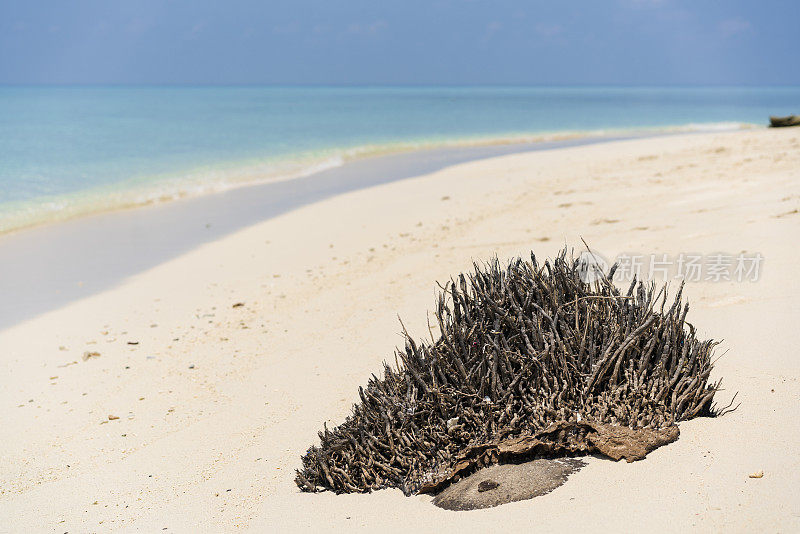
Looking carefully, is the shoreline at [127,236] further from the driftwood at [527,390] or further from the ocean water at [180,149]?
the driftwood at [527,390]

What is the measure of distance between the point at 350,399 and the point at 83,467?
1670mm

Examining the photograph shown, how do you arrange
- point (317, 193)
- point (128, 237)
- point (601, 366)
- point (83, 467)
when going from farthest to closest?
1. point (317, 193)
2. point (128, 237)
3. point (83, 467)
4. point (601, 366)

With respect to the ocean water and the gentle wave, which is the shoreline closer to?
the gentle wave

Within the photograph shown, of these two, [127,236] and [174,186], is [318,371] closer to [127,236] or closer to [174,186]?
[127,236]

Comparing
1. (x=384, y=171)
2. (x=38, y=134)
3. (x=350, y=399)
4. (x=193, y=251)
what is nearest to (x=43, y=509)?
(x=350, y=399)

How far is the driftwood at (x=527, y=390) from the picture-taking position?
9.65ft

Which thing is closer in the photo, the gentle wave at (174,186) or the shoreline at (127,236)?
the shoreline at (127,236)

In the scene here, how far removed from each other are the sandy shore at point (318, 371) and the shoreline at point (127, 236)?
440mm

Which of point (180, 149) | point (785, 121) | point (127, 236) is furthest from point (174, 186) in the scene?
point (785, 121)

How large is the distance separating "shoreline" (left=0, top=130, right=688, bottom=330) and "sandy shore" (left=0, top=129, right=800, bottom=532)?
44 cm

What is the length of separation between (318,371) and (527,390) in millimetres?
2345

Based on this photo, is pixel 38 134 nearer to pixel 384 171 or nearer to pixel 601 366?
pixel 384 171

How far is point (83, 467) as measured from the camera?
4.07 metres

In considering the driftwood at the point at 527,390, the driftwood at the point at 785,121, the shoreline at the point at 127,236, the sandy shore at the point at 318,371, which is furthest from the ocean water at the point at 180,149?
the driftwood at the point at 527,390
